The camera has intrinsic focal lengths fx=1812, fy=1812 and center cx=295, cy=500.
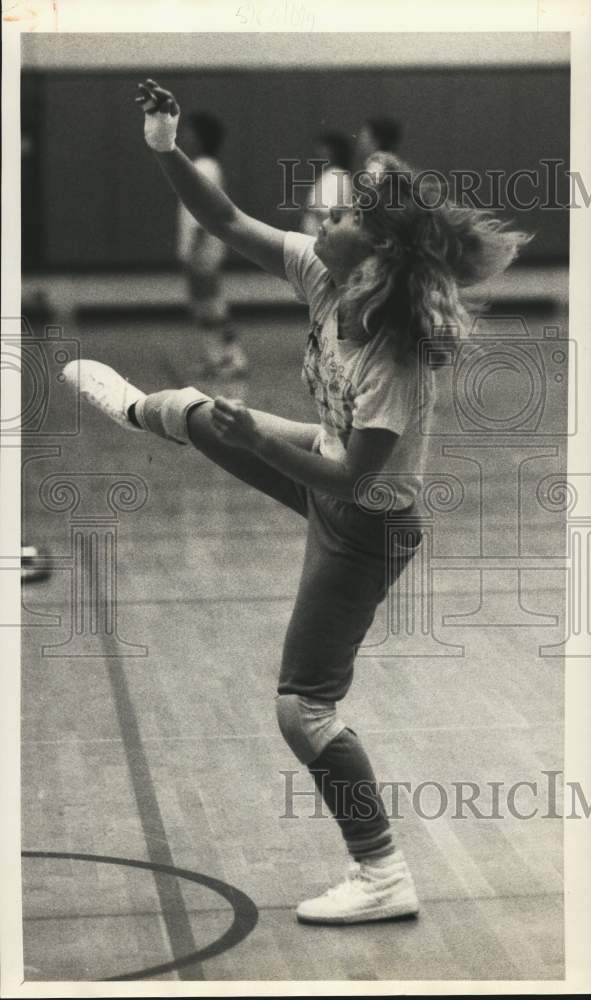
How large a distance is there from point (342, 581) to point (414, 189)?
967mm

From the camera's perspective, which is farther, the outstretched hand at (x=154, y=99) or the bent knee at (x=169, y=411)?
the bent knee at (x=169, y=411)

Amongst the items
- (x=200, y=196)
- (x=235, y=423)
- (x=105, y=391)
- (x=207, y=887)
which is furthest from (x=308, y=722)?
(x=200, y=196)

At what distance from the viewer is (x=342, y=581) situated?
4.45 m

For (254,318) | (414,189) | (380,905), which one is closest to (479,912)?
(380,905)

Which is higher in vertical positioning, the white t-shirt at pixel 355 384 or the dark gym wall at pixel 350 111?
the dark gym wall at pixel 350 111

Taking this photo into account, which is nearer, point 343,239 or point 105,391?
point 343,239

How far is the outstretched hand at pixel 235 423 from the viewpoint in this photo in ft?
13.7
